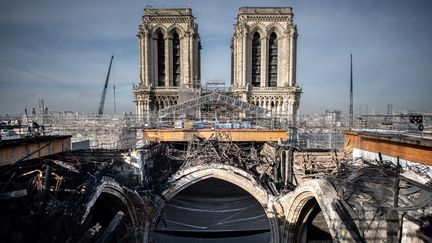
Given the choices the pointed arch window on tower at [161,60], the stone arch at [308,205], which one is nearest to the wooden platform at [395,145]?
the stone arch at [308,205]

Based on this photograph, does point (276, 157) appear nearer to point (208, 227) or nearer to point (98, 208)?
point (208, 227)

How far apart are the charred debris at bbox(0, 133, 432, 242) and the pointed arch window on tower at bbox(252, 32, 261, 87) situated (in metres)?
23.6

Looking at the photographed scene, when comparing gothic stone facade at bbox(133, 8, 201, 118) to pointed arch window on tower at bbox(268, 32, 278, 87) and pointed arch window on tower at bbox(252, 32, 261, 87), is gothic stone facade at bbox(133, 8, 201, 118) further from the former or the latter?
pointed arch window on tower at bbox(268, 32, 278, 87)

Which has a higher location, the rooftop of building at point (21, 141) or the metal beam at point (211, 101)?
the metal beam at point (211, 101)

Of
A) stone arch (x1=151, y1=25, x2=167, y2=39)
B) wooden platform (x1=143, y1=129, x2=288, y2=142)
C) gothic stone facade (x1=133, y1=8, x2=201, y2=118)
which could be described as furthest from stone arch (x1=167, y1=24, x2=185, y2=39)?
wooden platform (x1=143, y1=129, x2=288, y2=142)

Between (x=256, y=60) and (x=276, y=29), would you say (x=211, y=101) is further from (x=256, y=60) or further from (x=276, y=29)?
(x=276, y=29)

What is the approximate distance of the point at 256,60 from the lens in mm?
35406

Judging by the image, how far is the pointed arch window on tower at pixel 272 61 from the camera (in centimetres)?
3497

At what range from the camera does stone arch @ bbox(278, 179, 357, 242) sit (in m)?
5.85

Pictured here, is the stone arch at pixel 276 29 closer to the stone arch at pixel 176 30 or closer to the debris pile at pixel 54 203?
the stone arch at pixel 176 30

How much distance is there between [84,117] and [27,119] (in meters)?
4.22

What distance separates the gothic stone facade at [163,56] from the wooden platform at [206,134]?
17.2 m

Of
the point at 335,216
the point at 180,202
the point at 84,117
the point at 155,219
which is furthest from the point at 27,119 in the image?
the point at 335,216

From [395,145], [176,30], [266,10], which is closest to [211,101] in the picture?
[176,30]
